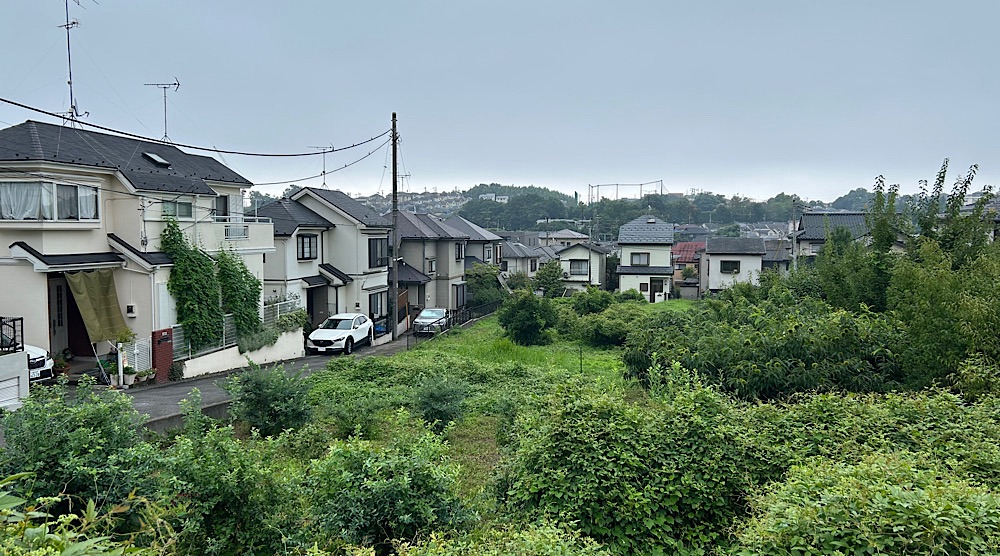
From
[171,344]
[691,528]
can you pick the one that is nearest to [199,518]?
[691,528]

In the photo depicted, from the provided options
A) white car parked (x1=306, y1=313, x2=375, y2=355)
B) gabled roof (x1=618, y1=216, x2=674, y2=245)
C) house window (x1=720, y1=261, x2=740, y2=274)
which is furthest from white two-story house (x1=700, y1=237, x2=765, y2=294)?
white car parked (x1=306, y1=313, x2=375, y2=355)

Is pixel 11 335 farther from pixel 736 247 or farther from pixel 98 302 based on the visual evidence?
pixel 736 247

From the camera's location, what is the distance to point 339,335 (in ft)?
71.7

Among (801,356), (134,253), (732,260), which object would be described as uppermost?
(134,253)

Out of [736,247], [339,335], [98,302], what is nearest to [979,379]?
[98,302]

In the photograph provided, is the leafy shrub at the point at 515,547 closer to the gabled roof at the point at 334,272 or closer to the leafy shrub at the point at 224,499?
the leafy shrub at the point at 224,499

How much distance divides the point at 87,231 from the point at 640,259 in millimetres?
33670

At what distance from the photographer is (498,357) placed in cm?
1955

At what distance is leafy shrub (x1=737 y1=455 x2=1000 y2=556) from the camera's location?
138 inches

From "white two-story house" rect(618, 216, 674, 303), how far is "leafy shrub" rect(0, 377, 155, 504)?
124 feet

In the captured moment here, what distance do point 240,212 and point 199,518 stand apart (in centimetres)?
1796

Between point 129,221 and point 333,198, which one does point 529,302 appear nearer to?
point 333,198

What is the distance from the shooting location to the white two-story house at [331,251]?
2419 centimetres

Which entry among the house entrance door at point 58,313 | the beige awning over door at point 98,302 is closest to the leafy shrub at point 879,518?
the beige awning over door at point 98,302
